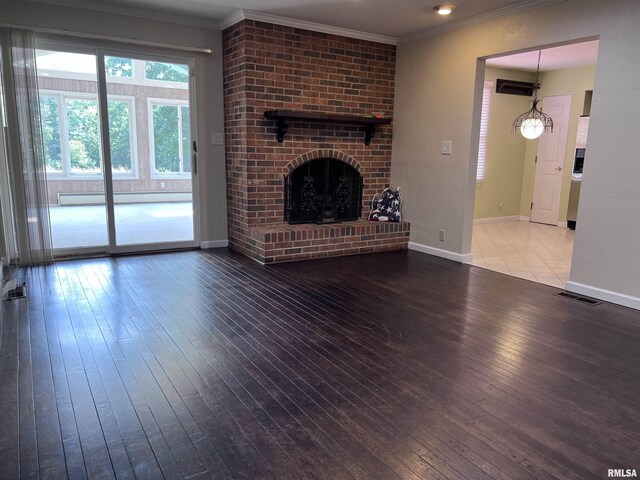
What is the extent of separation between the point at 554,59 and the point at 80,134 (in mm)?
6070

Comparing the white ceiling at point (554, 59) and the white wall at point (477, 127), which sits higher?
the white ceiling at point (554, 59)

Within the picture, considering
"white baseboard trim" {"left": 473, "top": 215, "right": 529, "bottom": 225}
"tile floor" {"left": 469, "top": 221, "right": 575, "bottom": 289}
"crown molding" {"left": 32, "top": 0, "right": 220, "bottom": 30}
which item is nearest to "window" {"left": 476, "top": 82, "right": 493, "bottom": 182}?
"white baseboard trim" {"left": 473, "top": 215, "right": 529, "bottom": 225}

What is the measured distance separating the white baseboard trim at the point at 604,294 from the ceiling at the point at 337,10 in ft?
7.93

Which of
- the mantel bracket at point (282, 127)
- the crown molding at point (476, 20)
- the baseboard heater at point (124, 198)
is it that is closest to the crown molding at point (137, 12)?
the mantel bracket at point (282, 127)

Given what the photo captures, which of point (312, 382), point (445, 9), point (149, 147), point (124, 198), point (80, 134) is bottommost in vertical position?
point (312, 382)

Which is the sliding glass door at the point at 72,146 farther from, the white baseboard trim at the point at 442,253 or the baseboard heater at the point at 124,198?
the white baseboard trim at the point at 442,253

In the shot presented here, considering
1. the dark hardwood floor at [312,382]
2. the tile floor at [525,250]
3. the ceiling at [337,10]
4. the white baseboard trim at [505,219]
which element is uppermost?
the ceiling at [337,10]

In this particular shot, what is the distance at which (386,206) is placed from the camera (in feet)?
18.3

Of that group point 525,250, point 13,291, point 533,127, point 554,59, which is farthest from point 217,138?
point 554,59

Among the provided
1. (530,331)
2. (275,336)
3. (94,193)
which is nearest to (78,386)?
(275,336)

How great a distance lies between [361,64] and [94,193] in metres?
3.31

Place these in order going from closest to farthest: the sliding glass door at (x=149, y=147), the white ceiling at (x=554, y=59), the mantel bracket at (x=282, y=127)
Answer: the sliding glass door at (x=149, y=147), the mantel bracket at (x=282, y=127), the white ceiling at (x=554, y=59)

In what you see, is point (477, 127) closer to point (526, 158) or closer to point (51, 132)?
point (526, 158)

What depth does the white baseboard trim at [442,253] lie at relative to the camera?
4.90 metres
